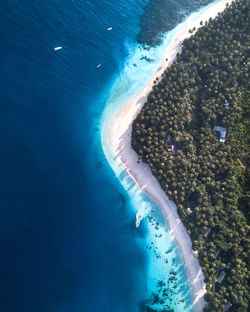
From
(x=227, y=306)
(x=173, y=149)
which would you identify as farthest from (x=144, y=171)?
(x=227, y=306)

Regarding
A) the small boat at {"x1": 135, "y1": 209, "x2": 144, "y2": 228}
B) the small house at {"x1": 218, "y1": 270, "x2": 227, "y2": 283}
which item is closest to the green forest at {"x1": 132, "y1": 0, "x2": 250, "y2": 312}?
the small house at {"x1": 218, "y1": 270, "x2": 227, "y2": 283}

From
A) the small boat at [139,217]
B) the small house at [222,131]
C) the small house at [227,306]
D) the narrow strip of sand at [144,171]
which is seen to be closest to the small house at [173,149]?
the narrow strip of sand at [144,171]

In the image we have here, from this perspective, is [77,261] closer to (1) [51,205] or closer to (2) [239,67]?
(1) [51,205]

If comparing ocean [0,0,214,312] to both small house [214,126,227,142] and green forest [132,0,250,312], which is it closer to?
green forest [132,0,250,312]

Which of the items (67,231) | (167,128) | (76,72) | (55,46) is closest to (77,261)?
(67,231)

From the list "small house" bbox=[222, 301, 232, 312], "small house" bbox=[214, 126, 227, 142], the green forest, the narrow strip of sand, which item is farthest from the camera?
"small house" bbox=[214, 126, 227, 142]

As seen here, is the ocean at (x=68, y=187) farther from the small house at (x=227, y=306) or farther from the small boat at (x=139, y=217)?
the small house at (x=227, y=306)

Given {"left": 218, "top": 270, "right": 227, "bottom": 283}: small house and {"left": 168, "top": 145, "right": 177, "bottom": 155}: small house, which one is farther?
{"left": 168, "top": 145, "right": 177, "bottom": 155}: small house
